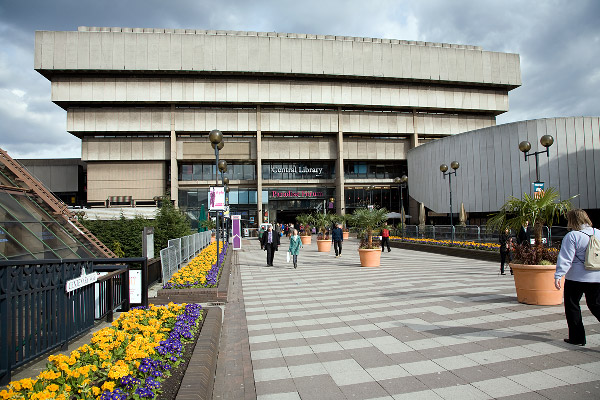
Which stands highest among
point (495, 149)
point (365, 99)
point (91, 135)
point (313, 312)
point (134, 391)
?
point (365, 99)

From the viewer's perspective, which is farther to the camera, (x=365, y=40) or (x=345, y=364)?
(x=365, y=40)

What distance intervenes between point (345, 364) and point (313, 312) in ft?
10.8

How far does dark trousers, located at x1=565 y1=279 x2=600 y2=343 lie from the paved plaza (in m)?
0.21

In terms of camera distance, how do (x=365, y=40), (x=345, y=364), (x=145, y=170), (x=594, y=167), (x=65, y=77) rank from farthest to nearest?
(x=365, y=40) → (x=145, y=170) → (x=65, y=77) → (x=594, y=167) → (x=345, y=364)

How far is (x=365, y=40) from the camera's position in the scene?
56344 millimetres

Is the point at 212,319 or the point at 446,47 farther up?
the point at 446,47

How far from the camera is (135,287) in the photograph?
848cm

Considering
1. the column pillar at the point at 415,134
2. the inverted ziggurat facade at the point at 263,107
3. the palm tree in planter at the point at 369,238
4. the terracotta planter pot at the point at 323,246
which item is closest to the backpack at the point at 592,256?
the palm tree in planter at the point at 369,238

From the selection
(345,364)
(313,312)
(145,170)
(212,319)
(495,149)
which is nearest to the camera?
(345,364)

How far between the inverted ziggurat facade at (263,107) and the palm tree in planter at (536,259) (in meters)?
44.4

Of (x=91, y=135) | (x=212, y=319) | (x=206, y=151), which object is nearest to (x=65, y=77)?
(x=91, y=135)

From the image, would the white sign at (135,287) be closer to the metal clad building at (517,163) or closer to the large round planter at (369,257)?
the large round planter at (369,257)

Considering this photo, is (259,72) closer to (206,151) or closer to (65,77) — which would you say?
(206,151)

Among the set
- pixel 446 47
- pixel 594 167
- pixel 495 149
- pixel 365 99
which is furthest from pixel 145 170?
pixel 594 167
